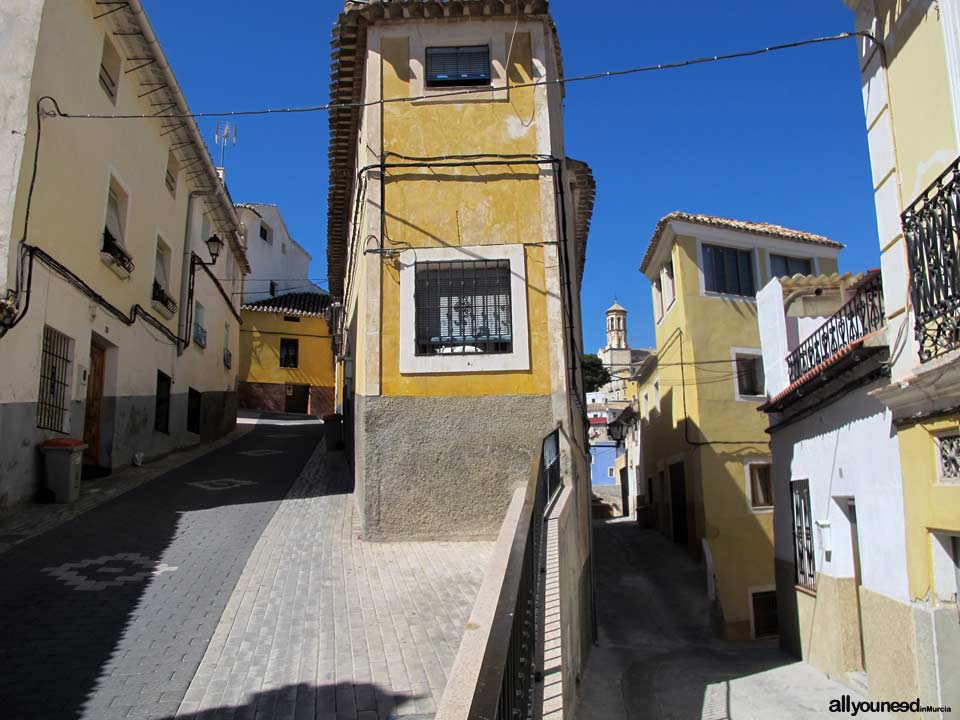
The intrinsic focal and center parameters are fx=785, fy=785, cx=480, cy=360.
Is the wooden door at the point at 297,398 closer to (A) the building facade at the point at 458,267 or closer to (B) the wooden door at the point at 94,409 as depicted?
(B) the wooden door at the point at 94,409

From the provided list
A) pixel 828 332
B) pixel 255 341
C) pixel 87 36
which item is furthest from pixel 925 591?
pixel 255 341

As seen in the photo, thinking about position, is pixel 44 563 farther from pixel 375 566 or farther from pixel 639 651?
pixel 639 651

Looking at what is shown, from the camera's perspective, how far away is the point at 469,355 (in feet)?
32.1

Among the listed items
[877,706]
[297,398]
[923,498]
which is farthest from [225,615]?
[297,398]

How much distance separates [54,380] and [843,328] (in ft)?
34.9

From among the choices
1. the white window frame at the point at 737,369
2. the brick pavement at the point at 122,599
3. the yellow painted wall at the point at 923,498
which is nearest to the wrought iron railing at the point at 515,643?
the brick pavement at the point at 122,599

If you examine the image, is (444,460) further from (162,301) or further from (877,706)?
(162,301)

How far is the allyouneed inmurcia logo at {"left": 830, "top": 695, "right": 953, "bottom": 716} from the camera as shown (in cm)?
655

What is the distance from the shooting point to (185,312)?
1791 centimetres

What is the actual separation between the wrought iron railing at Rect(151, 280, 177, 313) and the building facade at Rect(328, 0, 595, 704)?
254 inches

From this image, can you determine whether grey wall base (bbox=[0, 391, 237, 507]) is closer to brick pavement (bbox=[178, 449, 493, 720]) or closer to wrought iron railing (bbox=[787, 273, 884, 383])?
brick pavement (bbox=[178, 449, 493, 720])

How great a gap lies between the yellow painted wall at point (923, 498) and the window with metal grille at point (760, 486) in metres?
10.9

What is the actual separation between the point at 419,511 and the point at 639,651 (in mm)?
5249

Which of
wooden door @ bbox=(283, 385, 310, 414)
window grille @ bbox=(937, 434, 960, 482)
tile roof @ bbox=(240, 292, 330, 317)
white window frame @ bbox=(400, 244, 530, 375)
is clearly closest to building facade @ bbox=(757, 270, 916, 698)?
window grille @ bbox=(937, 434, 960, 482)
